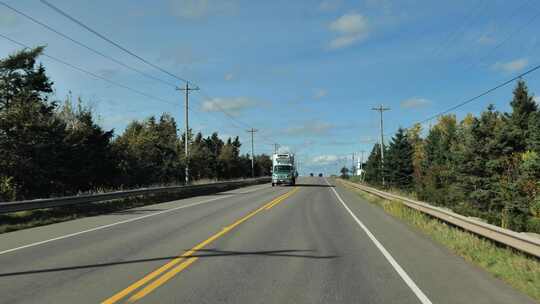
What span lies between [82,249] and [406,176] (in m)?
65.8

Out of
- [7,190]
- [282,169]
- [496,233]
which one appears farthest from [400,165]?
[496,233]

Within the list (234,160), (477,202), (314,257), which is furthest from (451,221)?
(234,160)

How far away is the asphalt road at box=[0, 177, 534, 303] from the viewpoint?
625 centimetres

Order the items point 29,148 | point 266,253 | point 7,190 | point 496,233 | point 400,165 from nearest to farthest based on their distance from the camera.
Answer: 1. point 266,253
2. point 496,233
3. point 7,190
4. point 29,148
5. point 400,165

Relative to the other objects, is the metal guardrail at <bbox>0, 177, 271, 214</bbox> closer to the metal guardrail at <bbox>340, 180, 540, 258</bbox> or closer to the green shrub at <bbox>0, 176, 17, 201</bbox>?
the green shrub at <bbox>0, 176, 17, 201</bbox>

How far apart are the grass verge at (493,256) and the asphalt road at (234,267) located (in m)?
0.31

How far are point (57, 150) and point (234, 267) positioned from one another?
2801 cm

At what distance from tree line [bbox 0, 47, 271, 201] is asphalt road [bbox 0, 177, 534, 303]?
1312 centimetres

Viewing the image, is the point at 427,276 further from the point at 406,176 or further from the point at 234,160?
the point at 234,160

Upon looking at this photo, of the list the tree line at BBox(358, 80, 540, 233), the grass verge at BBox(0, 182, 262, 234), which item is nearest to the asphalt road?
the grass verge at BBox(0, 182, 262, 234)

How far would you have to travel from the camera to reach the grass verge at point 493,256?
23.7 ft

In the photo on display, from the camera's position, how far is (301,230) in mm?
13469

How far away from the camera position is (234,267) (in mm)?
8023

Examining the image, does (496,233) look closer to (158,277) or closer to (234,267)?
(234,267)
